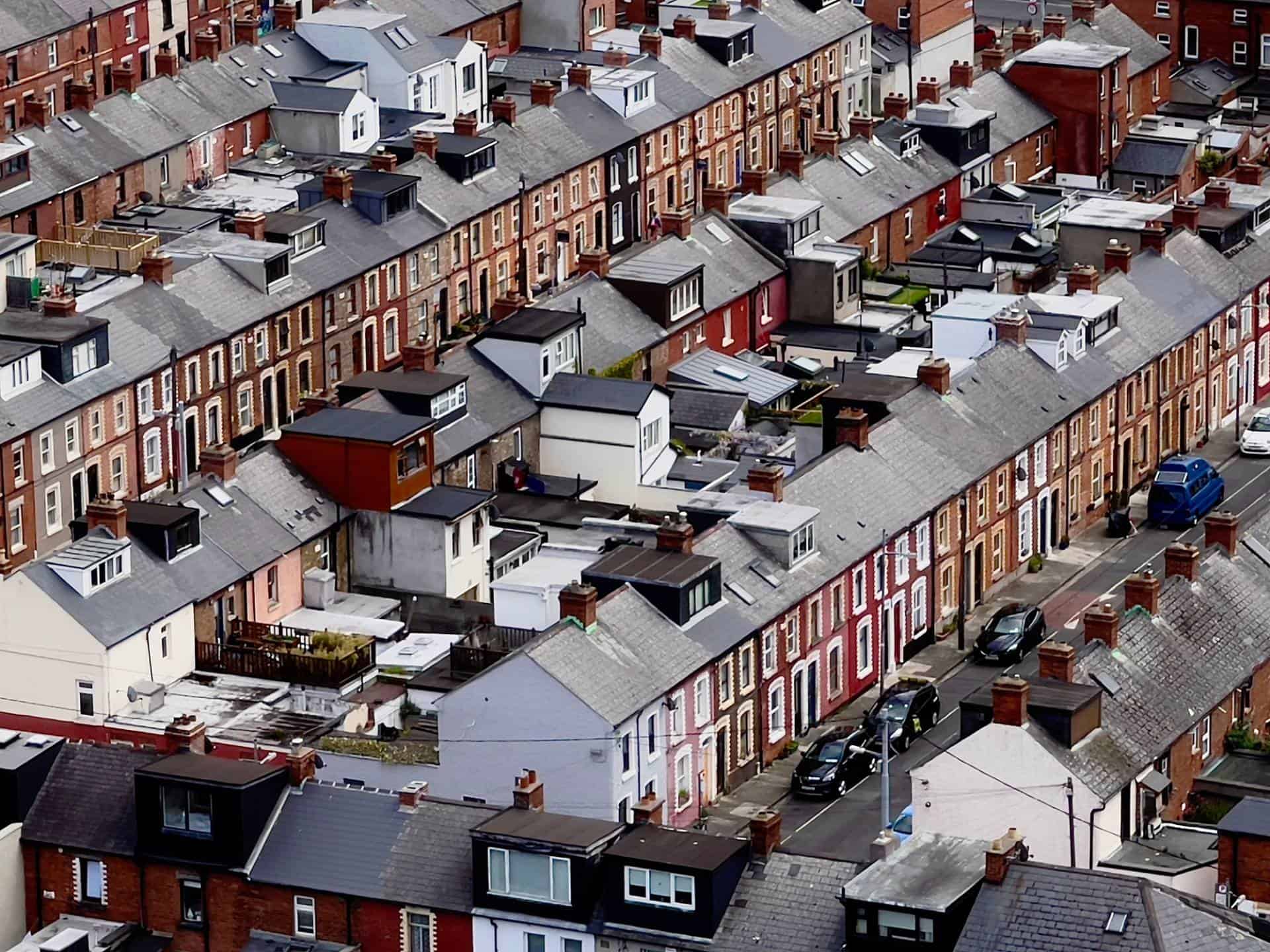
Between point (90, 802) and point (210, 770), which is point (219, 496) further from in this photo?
point (210, 770)

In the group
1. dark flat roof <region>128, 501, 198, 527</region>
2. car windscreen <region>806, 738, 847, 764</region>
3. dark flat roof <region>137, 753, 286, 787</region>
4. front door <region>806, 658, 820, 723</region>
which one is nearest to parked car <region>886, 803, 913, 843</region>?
car windscreen <region>806, 738, 847, 764</region>

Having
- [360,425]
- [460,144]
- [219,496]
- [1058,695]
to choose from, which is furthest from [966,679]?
[460,144]

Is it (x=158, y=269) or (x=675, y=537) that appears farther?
(x=158, y=269)

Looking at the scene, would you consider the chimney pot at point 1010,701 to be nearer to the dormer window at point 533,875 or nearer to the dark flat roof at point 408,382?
the dormer window at point 533,875

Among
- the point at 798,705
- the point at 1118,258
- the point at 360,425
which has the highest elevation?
the point at 360,425

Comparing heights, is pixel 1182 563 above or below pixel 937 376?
above

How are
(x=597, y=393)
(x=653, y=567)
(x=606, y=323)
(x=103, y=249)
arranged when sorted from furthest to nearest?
(x=103, y=249) < (x=606, y=323) < (x=597, y=393) < (x=653, y=567)
